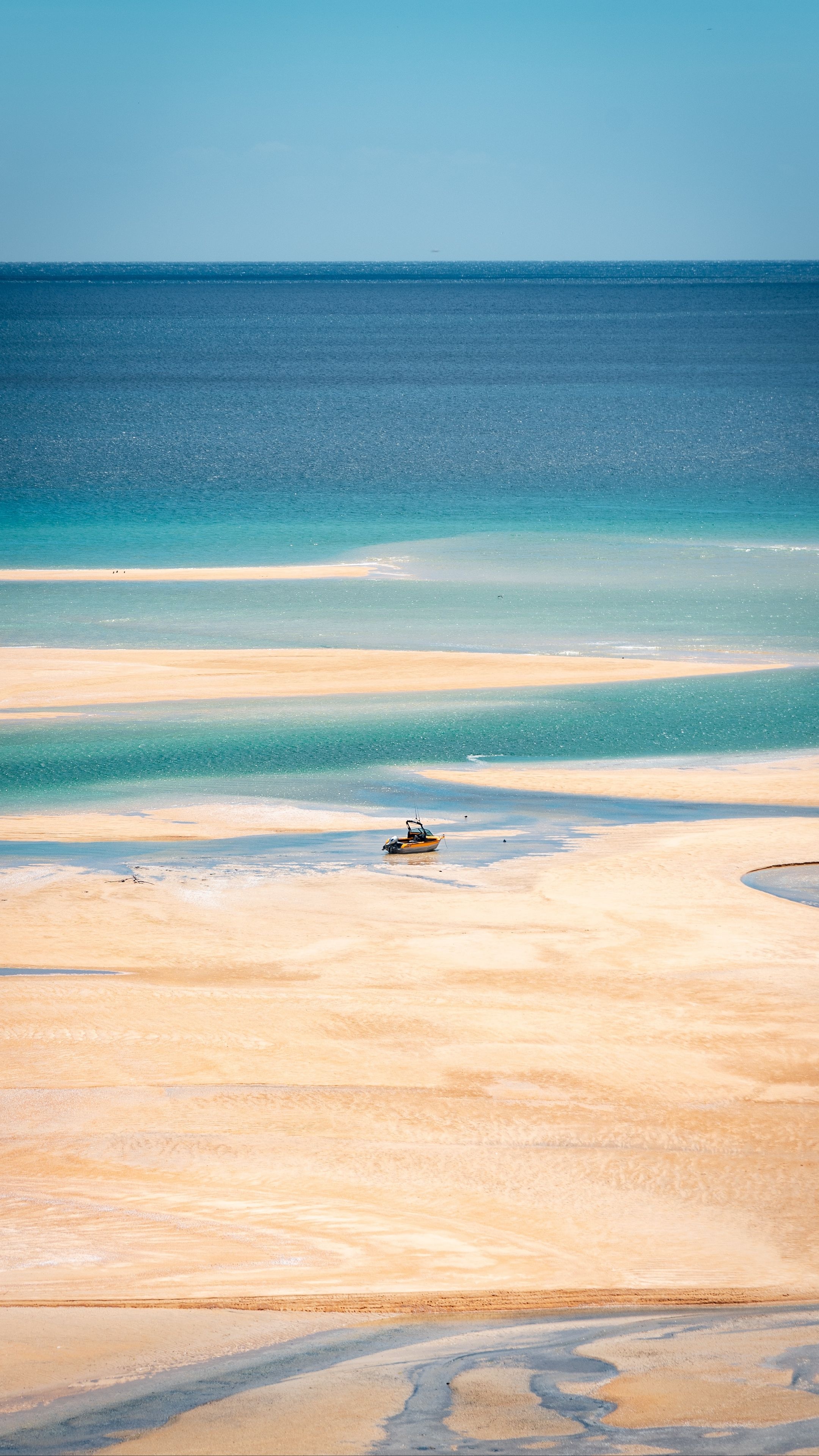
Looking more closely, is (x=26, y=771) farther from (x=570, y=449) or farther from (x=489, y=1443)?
(x=570, y=449)

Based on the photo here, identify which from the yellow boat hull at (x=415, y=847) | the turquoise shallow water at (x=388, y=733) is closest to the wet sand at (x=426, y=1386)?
the yellow boat hull at (x=415, y=847)

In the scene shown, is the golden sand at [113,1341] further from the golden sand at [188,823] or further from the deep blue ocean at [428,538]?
the deep blue ocean at [428,538]

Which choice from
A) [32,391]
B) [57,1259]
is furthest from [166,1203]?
[32,391]

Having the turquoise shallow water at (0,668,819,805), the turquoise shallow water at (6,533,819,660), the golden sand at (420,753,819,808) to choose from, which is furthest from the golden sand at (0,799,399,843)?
the turquoise shallow water at (6,533,819,660)

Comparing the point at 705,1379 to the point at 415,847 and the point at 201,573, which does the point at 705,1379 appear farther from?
the point at 201,573

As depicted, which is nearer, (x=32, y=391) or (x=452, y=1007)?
(x=452, y=1007)

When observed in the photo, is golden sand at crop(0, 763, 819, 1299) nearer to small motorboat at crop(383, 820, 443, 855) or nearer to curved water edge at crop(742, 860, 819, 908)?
curved water edge at crop(742, 860, 819, 908)

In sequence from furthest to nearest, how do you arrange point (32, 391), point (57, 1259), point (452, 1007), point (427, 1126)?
1. point (32, 391)
2. point (452, 1007)
3. point (427, 1126)
4. point (57, 1259)
